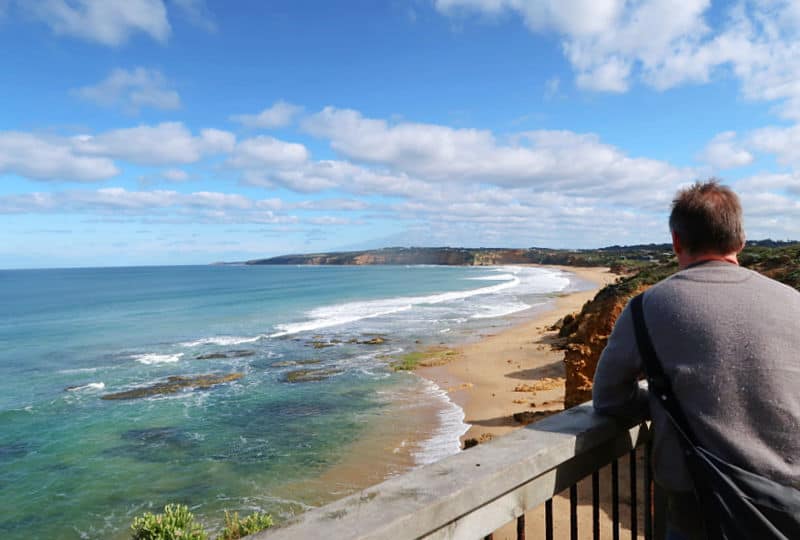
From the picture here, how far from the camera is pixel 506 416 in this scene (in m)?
16.2

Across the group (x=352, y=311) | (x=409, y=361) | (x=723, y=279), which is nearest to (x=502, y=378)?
(x=409, y=361)

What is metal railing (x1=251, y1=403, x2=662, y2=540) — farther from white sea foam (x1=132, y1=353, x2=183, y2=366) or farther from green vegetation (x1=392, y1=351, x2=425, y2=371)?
white sea foam (x1=132, y1=353, x2=183, y2=366)

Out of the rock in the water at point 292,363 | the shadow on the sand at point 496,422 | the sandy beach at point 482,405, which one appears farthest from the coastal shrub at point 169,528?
the rock in the water at point 292,363

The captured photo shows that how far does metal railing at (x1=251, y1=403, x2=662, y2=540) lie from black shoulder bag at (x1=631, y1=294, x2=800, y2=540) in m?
0.43

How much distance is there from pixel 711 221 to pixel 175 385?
24.2m

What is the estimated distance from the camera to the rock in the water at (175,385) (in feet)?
71.9

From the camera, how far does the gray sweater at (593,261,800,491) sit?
1.75 m

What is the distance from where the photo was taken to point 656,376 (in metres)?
1.93

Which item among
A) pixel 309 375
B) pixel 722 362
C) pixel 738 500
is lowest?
pixel 309 375

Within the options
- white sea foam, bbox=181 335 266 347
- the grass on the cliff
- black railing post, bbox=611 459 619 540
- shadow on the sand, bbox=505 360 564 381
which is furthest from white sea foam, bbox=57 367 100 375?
black railing post, bbox=611 459 619 540

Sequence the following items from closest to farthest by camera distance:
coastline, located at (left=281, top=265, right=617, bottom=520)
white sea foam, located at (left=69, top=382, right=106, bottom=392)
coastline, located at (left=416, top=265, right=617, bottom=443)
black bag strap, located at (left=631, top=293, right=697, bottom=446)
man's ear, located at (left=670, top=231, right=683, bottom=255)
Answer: black bag strap, located at (left=631, top=293, right=697, bottom=446) → man's ear, located at (left=670, top=231, right=683, bottom=255) → coastline, located at (left=281, top=265, right=617, bottom=520) → coastline, located at (left=416, top=265, right=617, bottom=443) → white sea foam, located at (left=69, top=382, right=106, bottom=392)

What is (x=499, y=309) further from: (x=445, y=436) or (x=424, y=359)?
(x=445, y=436)

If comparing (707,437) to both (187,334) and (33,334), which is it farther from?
(33,334)

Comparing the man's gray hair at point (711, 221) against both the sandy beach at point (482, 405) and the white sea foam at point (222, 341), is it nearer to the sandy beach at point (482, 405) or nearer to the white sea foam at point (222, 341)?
the sandy beach at point (482, 405)
